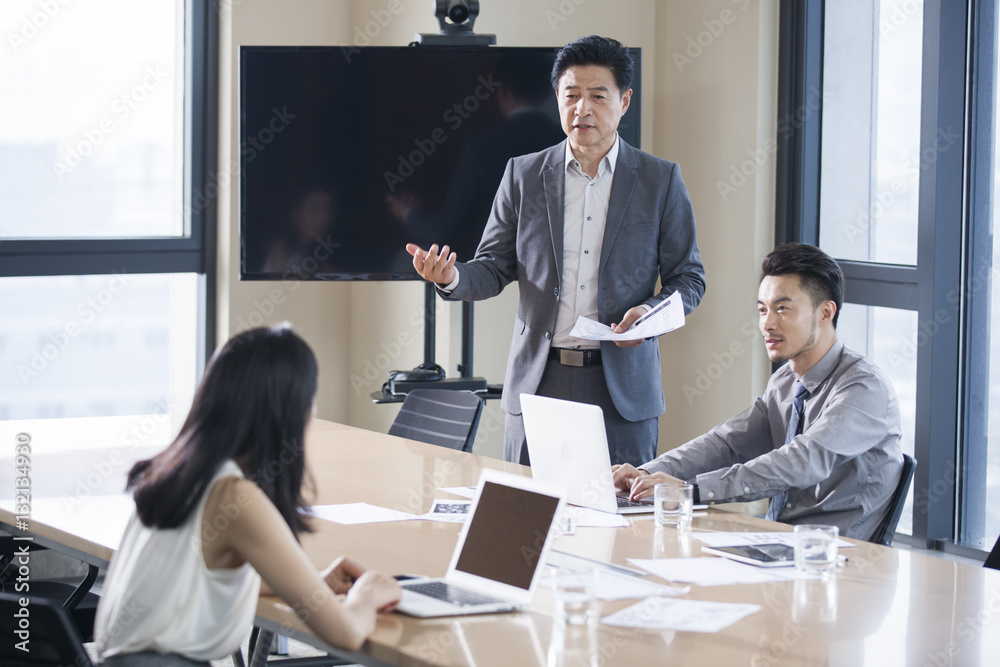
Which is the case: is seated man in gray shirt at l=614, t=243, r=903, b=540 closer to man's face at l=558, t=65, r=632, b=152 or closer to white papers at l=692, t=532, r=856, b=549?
white papers at l=692, t=532, r=856, b=549

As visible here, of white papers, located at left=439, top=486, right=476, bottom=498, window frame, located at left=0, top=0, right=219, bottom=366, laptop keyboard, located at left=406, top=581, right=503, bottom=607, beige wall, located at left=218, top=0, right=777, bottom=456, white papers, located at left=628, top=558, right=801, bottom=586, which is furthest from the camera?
window frame, located at left=0, top=0, right=219, bottom=366

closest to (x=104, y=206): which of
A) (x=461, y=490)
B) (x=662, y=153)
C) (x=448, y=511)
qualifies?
(x=662, y=153)

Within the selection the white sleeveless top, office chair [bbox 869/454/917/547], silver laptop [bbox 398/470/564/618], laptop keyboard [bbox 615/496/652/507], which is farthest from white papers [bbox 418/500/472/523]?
office chair [bbox 869/454/917/547]

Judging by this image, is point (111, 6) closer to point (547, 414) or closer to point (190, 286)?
point (190, 286)

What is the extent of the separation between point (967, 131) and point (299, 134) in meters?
2.50

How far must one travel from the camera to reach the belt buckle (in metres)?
3.45

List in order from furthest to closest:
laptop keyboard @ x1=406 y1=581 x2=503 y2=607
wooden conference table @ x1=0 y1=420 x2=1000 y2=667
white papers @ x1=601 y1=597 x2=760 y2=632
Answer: laptop keyboard @ x1=406 y1=581 x2=503 y2=607, white papers @ x1=601 y1=597 x2=760 y2=632, wooden conference table @ x1=0 y1=420 x2=1000 y2=667

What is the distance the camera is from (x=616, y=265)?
11.3ft

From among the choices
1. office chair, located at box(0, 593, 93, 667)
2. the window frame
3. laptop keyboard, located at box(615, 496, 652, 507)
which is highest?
the window frame

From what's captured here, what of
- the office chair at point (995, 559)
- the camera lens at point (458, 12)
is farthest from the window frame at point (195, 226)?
the office chair at point (995, 559)

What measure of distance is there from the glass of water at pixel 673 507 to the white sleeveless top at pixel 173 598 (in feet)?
3.30

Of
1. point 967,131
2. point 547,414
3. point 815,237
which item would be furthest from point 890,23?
point 547,414

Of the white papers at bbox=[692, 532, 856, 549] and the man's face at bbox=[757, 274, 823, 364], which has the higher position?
the man's face at bbox=[757, 274, 823, 364]

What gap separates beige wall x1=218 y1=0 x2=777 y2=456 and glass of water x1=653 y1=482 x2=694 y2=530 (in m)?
2.24
